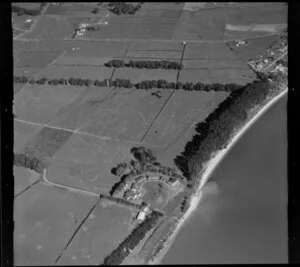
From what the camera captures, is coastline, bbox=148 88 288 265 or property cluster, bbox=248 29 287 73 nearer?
coastline, bbox=148 88 288 265

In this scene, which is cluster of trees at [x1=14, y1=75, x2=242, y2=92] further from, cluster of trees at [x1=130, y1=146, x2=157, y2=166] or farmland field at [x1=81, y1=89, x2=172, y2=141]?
cluster of trees at [x1=130, y1=146, x2=157, y2=166]

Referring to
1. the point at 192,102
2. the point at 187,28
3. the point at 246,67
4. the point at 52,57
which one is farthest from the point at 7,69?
the point at 187,28

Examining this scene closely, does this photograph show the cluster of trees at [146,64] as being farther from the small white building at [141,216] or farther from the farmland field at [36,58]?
the small white building at [141,216]

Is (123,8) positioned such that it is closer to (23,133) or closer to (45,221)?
(23,133)

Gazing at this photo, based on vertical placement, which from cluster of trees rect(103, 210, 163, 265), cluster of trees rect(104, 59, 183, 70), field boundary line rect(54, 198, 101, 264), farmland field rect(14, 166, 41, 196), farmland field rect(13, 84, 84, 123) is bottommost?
farmland field rect(13, 84, 84, 123)

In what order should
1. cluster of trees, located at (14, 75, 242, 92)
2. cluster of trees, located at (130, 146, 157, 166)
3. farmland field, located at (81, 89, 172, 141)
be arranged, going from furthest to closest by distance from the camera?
cluster of trees, located at (14, 75, 242, 92) < farmland field, located at (81, 89, 172, 141) < cluster of trees, located at (130, 146, 157, 166)

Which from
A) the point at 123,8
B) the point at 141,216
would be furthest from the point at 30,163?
the point at 123,8

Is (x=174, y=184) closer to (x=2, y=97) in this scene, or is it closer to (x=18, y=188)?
(x=18, y=188)

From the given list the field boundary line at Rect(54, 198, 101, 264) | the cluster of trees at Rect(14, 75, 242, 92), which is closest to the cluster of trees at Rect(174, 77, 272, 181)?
the cluster of trees at Rect(14, 75, 242, 92)
